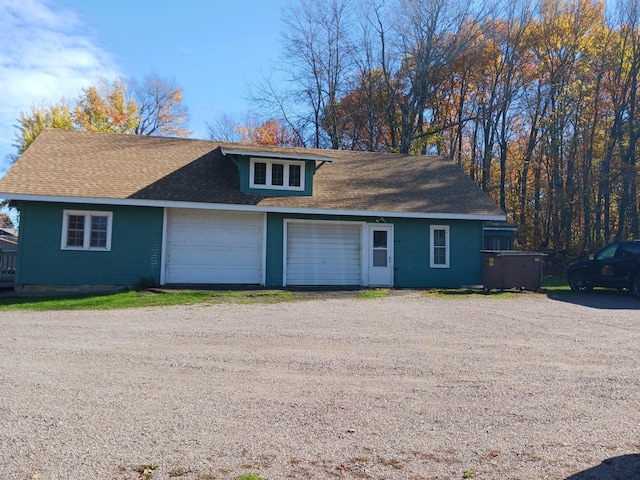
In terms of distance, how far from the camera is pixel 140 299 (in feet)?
43.8

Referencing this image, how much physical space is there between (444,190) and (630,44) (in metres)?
17.9

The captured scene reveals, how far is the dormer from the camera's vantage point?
682 inches

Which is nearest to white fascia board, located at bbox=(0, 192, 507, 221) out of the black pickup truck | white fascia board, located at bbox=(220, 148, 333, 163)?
white fascia board, located at bbox=(220, 148, 333, 163)

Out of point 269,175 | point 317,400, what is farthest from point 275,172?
point 317,400

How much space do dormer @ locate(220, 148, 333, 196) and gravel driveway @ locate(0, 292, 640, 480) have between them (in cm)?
810

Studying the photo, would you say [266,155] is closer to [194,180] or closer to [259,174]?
[259,174]

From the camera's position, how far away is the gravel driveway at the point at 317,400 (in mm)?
3934

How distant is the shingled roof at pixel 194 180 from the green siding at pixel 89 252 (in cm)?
62

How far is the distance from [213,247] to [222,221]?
0.86 m

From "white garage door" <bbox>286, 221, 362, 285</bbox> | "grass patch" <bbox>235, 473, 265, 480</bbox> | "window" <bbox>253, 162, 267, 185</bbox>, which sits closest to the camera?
"grass patch" <bbox>235, 473, 265, 480</bbox>

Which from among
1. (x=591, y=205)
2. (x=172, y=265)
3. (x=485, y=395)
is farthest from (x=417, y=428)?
(x=591, y=205)

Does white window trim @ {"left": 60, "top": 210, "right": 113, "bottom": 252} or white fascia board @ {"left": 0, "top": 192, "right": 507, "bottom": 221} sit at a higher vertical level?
white fascia board @ {"left": 0, "top": 192, "right": 507, "bottom": 221}

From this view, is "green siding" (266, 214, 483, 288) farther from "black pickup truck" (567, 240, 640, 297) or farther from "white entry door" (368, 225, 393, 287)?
"black pickup truck" (567, 240, 640, 297)

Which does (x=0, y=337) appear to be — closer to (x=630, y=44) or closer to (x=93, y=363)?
(x=93, y=363)
